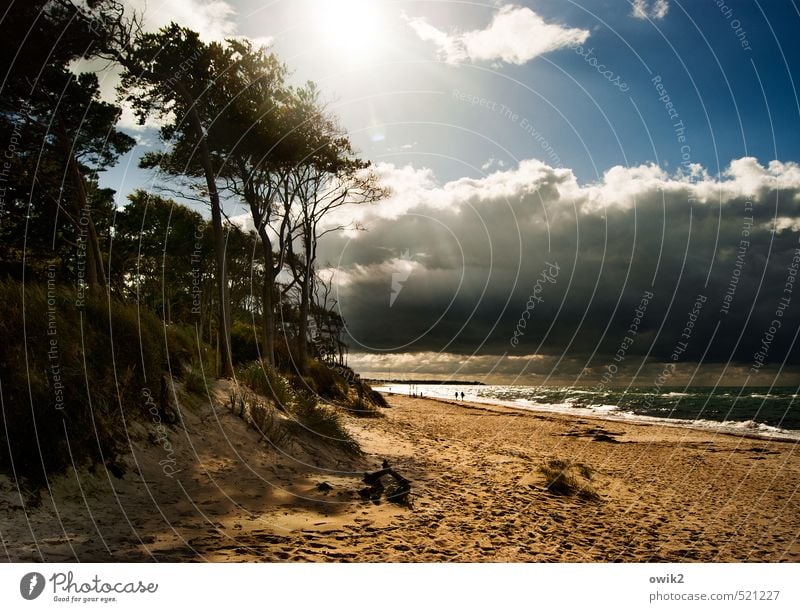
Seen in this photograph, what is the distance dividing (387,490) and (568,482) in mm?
4226

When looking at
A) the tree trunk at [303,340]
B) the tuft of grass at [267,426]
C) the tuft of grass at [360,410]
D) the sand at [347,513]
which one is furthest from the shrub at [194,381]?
the tree trunk at [303,340]

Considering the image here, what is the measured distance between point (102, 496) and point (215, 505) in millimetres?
1386

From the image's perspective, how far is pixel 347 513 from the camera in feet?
21.6

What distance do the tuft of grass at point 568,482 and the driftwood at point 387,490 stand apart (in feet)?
10.9

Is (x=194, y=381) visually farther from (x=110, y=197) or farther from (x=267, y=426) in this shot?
(x=110, y=197)

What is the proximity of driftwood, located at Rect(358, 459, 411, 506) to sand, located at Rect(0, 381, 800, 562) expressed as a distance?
0.21m

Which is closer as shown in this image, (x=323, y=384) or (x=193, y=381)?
(x=193, y=381)

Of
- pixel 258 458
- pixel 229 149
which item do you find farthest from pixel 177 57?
pixel 258 458

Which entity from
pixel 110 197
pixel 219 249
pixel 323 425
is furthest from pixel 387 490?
pixel 110 197

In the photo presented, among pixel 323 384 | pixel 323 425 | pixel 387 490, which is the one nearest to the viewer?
pixel 387 490

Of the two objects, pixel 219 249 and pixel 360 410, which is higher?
pixel 219 249

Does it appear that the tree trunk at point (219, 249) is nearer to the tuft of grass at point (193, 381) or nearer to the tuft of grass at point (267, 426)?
the tuft of grass at point (193, 381)

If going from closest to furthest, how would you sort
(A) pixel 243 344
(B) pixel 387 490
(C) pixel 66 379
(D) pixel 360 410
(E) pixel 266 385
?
1. (C) pixel 66 379
2. (B) pixel 387 490
3. (E) pixel 266 385
4. (D) pixel 360 410
5. (A) pixel 243 344

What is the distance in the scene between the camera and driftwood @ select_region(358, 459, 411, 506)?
7.48m
